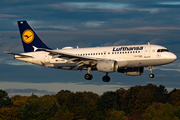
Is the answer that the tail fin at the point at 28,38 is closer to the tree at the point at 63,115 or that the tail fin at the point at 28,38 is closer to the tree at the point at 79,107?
the tree at the point at 63,115

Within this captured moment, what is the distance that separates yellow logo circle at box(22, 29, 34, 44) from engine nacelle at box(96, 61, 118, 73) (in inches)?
761

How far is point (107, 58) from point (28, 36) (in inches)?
796

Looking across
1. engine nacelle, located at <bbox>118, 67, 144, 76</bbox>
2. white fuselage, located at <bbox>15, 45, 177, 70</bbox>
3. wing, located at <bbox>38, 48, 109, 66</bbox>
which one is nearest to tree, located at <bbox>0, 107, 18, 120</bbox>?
white fuselage, located at <bbox>15, 45, 177, 70</bbox>

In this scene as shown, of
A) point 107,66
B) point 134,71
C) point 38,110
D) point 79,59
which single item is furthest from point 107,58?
point 38,110

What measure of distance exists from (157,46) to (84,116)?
11715 centimetres

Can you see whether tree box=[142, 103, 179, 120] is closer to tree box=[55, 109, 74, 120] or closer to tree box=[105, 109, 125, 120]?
tree box=[105, 109, 125, 120]

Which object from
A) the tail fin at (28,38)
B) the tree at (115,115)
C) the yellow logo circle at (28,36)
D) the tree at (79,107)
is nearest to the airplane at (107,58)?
the tail fin at (28,38)

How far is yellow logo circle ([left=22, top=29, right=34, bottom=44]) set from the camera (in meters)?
71.9

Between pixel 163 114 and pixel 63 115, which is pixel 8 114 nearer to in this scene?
pixel 63 115

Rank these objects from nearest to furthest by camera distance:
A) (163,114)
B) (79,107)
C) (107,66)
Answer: (107,66), (163,114), (79,107)

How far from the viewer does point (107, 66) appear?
193 ft

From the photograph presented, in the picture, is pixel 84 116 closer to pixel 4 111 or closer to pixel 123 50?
pixel 4 111

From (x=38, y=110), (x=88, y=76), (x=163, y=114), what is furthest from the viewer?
(x=163, y=114)

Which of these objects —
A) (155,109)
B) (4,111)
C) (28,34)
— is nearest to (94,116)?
(155,109)
